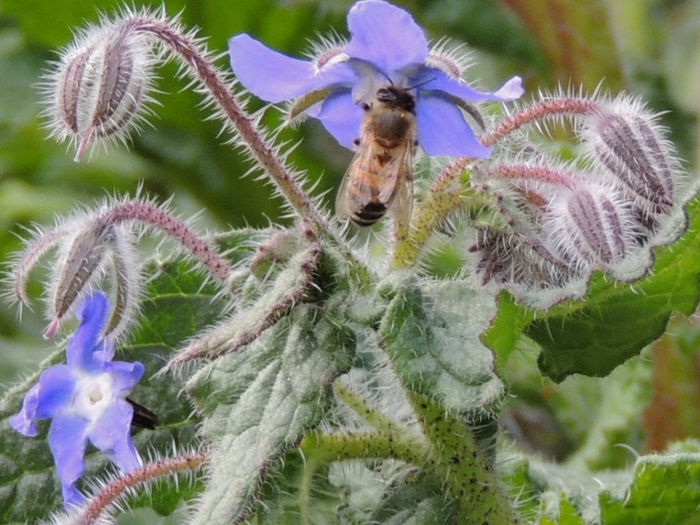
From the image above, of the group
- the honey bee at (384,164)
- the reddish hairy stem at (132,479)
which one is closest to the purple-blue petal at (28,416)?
the reddish hairy stem at (132,479)

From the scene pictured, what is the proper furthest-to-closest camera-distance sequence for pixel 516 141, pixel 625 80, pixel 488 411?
pixel 625 80, pixel 516 141, pixel 488 411

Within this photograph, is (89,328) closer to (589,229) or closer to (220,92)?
(220,92)

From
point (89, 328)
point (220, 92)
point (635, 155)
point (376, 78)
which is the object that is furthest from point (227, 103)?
point (635, 155)

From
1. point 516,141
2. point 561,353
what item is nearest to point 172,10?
point 516,141

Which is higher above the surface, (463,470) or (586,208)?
(586,208)

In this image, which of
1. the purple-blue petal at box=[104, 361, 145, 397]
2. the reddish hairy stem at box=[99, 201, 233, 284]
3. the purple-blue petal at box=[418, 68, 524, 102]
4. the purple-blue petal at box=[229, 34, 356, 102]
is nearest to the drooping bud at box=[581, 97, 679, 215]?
the purple-blue petal at box=[418, 68, 524, 102]

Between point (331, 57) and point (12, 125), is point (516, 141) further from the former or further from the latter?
point (12, 125)
